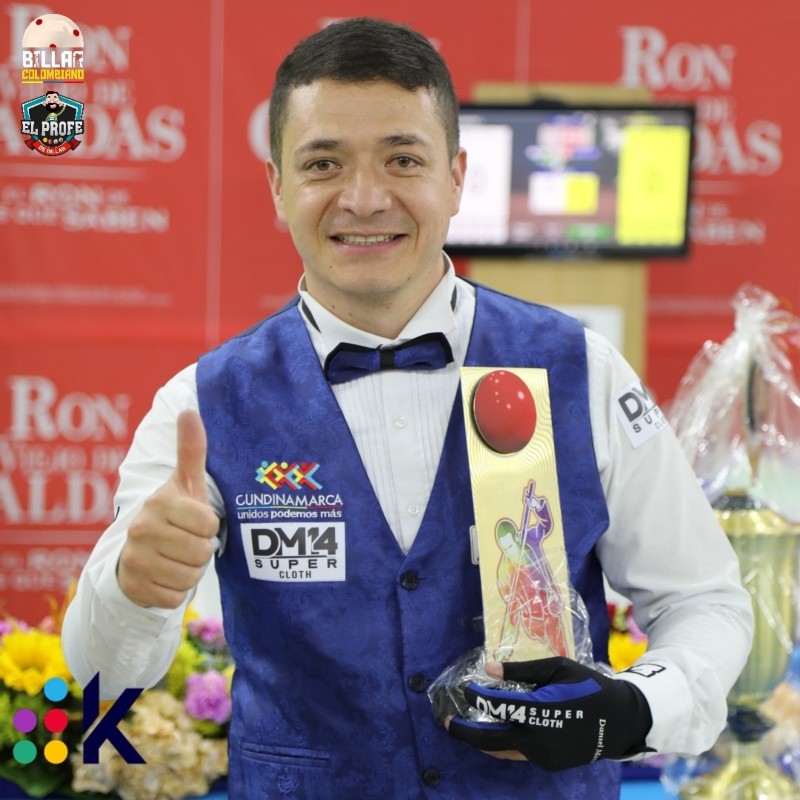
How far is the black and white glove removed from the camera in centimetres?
118

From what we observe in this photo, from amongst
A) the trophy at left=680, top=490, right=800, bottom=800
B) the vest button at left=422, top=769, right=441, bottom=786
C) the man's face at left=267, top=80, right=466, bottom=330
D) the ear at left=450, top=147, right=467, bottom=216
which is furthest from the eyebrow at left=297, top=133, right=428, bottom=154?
the vest button at left=422, top=769, right=441, bottom=786

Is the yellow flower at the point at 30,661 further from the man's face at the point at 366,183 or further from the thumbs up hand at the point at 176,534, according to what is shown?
the man's face at the point at 366,183

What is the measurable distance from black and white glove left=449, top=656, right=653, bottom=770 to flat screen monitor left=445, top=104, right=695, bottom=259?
3031 mm

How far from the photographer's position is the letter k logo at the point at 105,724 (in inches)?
53.6

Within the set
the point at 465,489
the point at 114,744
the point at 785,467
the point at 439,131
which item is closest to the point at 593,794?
the point at 465,489

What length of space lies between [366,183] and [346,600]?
18.8 inches

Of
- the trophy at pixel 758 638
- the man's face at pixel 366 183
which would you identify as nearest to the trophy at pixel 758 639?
the trophy at pixel 758 638

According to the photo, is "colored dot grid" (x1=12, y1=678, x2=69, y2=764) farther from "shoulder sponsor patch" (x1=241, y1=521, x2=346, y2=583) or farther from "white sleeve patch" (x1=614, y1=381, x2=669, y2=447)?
"white sleeve patch" (x1=614, y1=381, x2=669, y2=447)

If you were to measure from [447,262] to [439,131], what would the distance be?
19 centimetres

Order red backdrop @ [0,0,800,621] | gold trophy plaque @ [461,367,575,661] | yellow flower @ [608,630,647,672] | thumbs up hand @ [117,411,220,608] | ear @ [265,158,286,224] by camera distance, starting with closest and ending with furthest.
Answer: thumbs up hand @ [117,411,220,608], gold trophy plaque @ [461,367,575,661], ear @ [265,158,286,224], yellow flower @ [608,630,647,672], red backdrop @ [0,0,800,621]

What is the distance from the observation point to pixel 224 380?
4.66 feet

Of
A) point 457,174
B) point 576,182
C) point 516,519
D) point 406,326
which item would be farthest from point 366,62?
point 576,182

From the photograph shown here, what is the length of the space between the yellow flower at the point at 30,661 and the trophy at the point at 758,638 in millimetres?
859

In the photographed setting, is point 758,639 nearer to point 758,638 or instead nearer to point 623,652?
point 758,638
